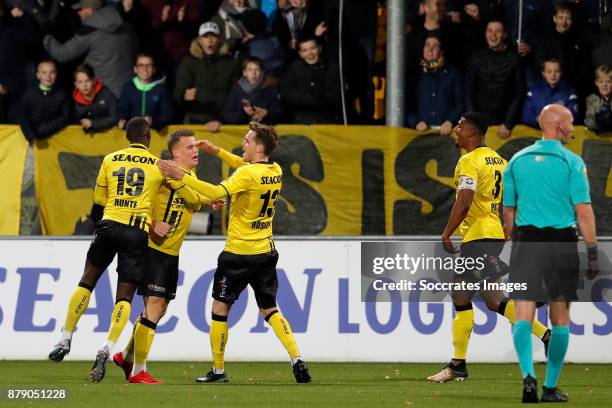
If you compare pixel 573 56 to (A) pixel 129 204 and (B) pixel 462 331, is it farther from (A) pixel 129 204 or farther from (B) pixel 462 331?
(A) pixel 129 204

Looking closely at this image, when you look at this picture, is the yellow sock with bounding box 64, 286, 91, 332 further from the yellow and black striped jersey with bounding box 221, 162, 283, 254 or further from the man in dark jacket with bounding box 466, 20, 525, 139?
the man in dark jacket with bounding box 466, 20, 525, 139

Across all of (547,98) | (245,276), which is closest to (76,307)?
(245,276)

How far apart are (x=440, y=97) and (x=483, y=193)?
3.94 m

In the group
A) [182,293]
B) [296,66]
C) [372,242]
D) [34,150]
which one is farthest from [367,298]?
[34,150]

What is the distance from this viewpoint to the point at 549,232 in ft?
31.2

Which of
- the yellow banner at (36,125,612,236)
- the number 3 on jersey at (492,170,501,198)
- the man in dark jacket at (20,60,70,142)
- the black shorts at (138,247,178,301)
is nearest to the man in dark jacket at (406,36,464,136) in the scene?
the yellow banner at (36,125,612,236)

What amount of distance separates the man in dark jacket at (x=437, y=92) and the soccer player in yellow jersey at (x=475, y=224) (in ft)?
12.3

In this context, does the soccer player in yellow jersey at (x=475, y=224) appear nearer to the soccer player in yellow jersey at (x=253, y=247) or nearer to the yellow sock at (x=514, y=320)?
the yellow sock at (x=514, y=320)

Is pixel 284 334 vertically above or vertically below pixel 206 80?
below

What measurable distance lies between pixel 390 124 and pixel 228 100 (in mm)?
1966

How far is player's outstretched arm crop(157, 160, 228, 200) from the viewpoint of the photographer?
11.0m

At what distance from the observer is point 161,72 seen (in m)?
16.6

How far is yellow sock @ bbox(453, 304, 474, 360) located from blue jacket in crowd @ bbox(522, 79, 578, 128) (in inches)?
161

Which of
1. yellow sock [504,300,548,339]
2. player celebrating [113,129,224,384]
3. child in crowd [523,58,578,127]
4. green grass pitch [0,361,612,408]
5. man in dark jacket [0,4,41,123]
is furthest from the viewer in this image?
man in dark jacket [0,4,41,123]
